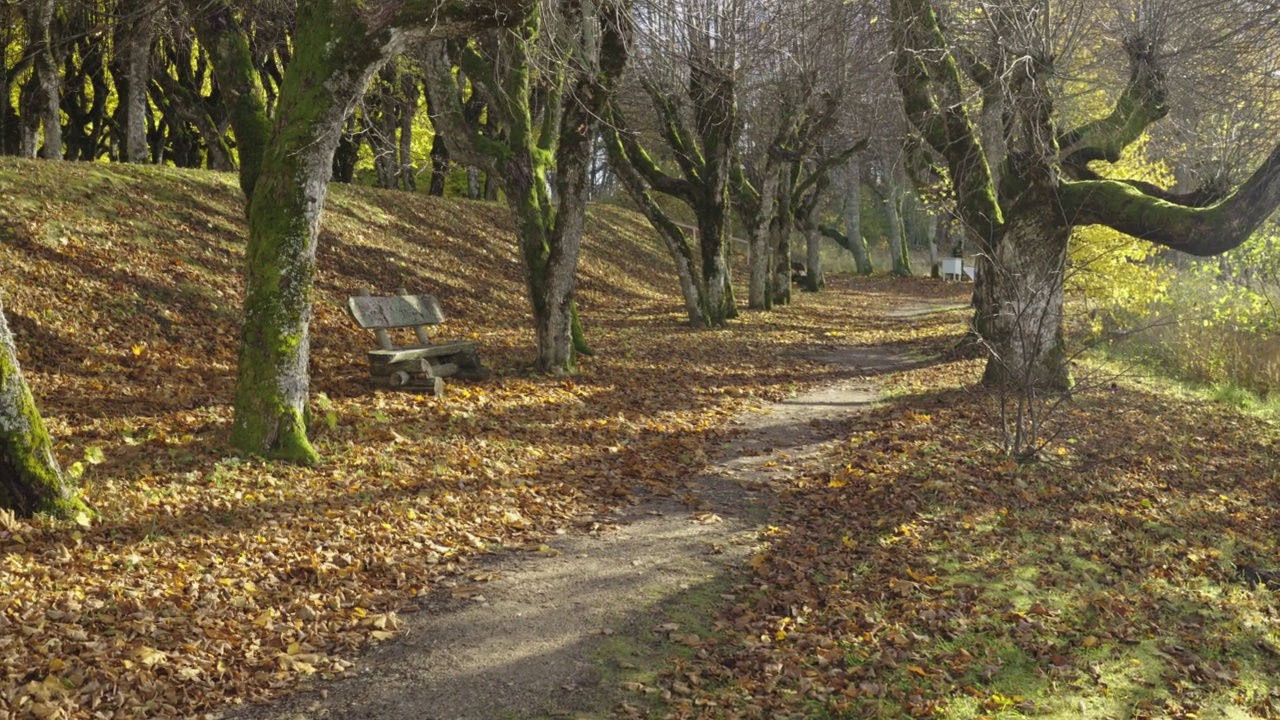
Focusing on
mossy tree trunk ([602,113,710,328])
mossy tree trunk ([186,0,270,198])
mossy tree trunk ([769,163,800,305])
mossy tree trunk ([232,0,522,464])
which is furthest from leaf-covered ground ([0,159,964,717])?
mossy tree trunk ([769,163,800,305])

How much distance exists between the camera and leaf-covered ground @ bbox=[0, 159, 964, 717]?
484 centimetres

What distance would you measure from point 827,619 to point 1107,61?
1335 centimetres

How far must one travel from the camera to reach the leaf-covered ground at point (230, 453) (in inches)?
191

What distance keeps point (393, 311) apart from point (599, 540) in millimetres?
5895

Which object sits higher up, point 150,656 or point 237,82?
point 237,82

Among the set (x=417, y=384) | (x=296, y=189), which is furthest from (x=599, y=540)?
(x=417, y=384)

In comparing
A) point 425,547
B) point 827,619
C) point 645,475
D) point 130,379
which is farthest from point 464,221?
point 827,619

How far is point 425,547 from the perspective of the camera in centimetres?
657

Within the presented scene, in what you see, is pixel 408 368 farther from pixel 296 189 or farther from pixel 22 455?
pixel 22 455

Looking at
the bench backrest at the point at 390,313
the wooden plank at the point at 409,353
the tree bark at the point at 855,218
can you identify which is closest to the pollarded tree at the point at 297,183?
the wooden plank at the point at 409,353

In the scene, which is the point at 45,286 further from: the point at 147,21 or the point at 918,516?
the point at 918,516

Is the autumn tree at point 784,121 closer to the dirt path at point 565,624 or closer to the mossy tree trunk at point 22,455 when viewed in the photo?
the dirt path at point 565,624

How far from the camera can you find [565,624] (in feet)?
17.8

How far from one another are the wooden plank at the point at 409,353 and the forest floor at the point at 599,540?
441 mm
